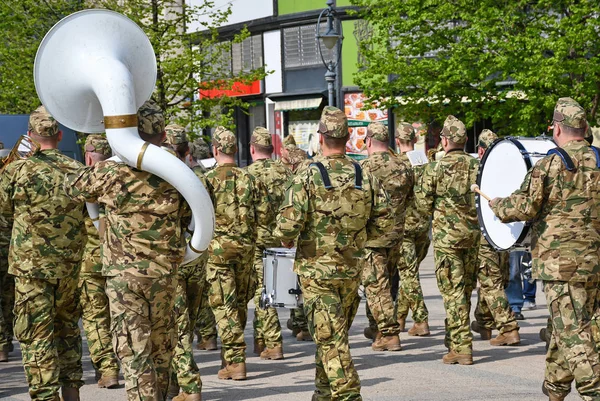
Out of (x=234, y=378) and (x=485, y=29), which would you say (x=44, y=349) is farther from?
(x=485, y=29)

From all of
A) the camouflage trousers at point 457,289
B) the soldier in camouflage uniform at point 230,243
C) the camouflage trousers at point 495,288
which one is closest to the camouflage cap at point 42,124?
the soldier in camouflage uniform at point 230,243

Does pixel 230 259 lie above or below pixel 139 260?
above

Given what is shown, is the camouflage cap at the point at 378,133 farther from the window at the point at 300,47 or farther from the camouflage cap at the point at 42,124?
the window at the point at 300,47

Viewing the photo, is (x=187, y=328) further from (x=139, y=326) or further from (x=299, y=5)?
(x=299, y=5)

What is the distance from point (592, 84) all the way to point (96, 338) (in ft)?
49.1

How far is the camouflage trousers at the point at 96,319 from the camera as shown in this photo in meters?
9.45

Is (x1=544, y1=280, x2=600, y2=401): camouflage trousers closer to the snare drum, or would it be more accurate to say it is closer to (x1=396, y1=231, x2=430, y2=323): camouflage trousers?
the snare drum

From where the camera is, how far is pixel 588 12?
21594mm

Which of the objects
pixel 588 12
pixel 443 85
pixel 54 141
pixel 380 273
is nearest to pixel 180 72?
pixel 443 85

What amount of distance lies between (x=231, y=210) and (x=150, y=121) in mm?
2832

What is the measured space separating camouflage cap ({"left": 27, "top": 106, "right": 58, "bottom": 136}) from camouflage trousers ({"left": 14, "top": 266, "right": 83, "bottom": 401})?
3.31 feet

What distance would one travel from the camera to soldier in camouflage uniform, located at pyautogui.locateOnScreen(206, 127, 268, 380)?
9.61m

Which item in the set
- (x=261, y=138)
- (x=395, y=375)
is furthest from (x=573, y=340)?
(x=261, y=138)

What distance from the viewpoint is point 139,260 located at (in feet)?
21.9
